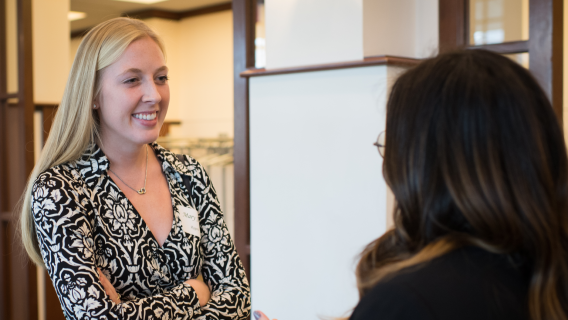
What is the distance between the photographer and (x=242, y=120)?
7.98ft

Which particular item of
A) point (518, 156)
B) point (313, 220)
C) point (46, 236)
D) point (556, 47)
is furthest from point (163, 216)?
point (556, 47)

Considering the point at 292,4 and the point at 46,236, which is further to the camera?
the point at 292,4

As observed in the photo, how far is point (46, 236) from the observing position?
4.35 feet

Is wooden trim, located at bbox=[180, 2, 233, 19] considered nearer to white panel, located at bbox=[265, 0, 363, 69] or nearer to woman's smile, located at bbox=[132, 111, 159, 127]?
white panel, located at bbox=[265, 0, 363, 69]

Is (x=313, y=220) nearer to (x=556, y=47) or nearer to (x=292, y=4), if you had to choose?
(x=292, y=4)

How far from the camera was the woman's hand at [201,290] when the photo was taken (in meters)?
1.52

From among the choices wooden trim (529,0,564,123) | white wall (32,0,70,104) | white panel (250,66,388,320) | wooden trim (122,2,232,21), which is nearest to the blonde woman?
white panel (250,66,388,320)

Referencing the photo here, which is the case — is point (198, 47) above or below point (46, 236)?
above

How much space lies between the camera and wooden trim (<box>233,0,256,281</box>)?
2432 millimetres

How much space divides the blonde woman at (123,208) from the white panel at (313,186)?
590mm

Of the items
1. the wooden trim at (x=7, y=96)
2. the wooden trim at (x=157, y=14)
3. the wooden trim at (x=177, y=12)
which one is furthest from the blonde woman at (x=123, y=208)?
the wooden trim at (x=157, y=14)

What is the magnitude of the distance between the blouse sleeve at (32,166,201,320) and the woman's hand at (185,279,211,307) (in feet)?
0.30

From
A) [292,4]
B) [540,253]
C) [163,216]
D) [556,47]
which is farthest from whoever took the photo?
[292,4]

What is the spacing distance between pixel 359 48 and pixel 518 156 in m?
1.31
